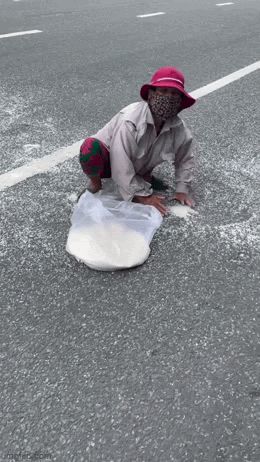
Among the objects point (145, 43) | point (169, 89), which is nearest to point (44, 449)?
point (169, 89)

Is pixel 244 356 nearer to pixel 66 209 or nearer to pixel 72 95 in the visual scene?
pixel 66 209

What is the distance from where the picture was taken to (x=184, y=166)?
289 cm

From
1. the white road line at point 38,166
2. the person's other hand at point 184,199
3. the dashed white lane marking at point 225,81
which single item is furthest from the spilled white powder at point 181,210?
the dashed white lane marking at point 225,81

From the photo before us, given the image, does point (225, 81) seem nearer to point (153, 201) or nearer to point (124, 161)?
point (153, 201)

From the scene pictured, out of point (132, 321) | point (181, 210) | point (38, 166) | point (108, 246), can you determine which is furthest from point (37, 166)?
point (132, 321)

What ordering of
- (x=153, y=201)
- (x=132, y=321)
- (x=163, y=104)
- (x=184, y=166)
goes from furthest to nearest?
(x=184, y=166) < (x=153, y=201) < (x=163, y=104) < (x=132, y=321)

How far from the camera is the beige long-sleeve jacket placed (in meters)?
2.58

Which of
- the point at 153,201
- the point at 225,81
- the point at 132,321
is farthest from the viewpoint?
the point at 225,81

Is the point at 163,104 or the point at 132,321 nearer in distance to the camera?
the point at 132,321

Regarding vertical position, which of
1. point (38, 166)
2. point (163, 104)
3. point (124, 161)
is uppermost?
point (163, 104)

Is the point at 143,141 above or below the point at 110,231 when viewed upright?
above

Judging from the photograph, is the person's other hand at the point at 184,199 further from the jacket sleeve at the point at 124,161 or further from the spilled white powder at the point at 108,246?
the spilled white powder at the point at 108,246

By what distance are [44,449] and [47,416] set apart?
12 cm

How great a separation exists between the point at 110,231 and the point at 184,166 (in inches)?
27.3
